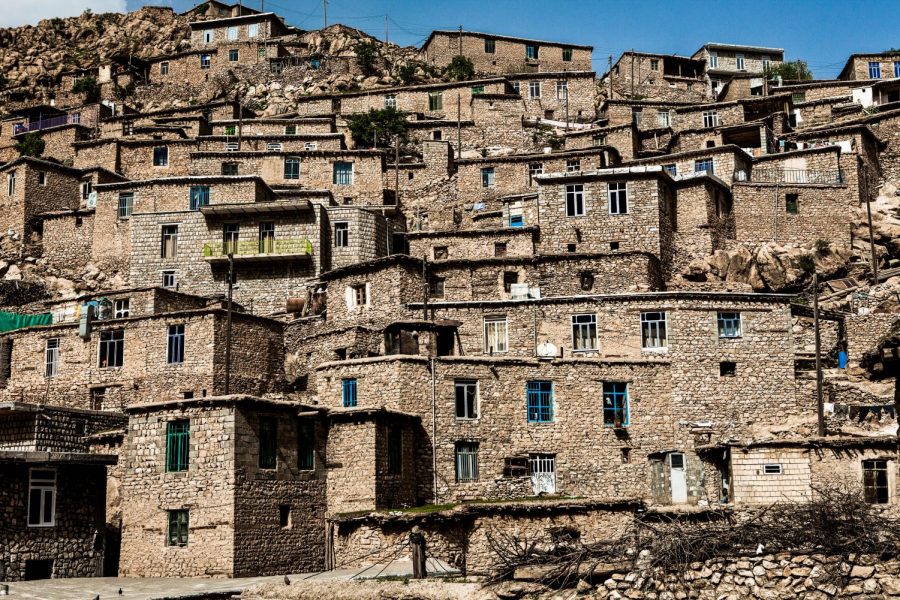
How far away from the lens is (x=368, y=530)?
103 ft

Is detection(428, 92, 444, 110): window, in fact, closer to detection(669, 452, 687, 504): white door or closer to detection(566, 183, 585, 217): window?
detection(566, 183, 585, 217): window

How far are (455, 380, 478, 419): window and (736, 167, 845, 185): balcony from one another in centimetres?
2465

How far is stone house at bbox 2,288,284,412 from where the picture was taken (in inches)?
1731

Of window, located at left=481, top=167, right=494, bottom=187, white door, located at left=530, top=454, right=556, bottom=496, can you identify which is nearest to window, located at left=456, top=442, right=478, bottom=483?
white door, located at left=530, top=454, right=556, bottom=496

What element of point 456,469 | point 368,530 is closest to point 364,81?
point 456,469

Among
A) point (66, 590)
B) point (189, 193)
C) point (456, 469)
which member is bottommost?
point (66, 590)

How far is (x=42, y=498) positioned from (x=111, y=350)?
1445cm

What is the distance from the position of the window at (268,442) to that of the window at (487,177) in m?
30.9

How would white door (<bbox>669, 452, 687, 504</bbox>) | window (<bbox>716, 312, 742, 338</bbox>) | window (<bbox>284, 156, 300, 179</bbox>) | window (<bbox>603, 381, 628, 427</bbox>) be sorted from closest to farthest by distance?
white door (<bbox>669, 452, 687, 504</bbox>) → window (<bbox>603, 381, 628, 427</bbox>) → window (<bbox>716, 312, 742, 338</bbox>) → window (<bbox>284, 156, 300, 179</bbox>)

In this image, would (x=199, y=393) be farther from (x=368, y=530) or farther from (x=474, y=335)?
(x=368, y=530)

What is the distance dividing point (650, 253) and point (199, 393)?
20.8 meters

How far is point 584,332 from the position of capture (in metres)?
42.4

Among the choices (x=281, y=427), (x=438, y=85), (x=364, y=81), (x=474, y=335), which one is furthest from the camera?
(x=364, y=81)

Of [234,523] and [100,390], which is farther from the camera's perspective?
[100,390]
